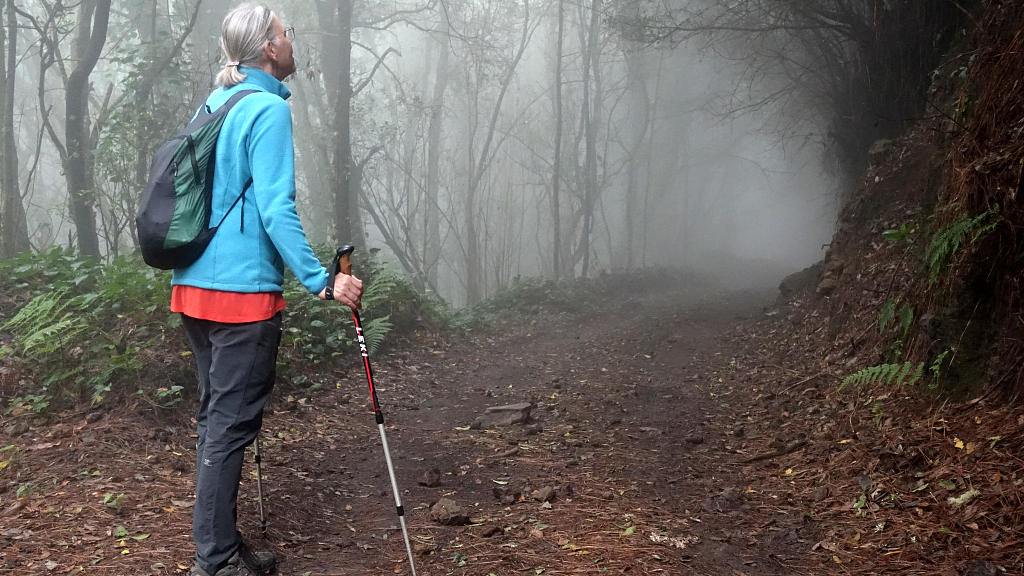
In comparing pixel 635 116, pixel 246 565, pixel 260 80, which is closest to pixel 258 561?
pixel 246 565

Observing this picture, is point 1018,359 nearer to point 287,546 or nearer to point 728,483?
point 728,483

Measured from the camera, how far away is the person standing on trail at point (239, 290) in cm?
279

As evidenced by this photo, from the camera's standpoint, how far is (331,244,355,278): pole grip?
9.57 ft

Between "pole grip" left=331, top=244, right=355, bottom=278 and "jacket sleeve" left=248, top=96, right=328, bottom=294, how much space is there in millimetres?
87

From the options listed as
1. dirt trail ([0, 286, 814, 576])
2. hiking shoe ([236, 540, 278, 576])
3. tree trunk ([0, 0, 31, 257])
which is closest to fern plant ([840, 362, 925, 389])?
dirt trail ([0, 286, 814, 576])

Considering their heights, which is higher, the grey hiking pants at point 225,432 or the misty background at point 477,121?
the misty background at point 477,121

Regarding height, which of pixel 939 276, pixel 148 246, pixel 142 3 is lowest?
pixel 939 276

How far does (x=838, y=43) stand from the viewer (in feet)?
34.1

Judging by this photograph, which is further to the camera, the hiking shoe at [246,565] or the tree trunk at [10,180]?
the tree trunk at [10,180]

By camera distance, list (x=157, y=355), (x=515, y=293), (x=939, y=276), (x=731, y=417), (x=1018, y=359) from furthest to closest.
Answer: (x=515, y=293)
(x=731, y=417)
(x=157, y=355)
(x=939, y=276)
(x=1018, y=359)

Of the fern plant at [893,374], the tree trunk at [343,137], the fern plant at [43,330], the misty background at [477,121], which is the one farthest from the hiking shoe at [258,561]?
the tree trunk at [343,137]

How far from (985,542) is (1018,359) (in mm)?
1203

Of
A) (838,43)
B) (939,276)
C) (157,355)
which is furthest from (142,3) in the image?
(939,276)

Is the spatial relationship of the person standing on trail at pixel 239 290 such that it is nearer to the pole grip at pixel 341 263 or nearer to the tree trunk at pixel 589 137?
the pole grip at pixel 341 263
